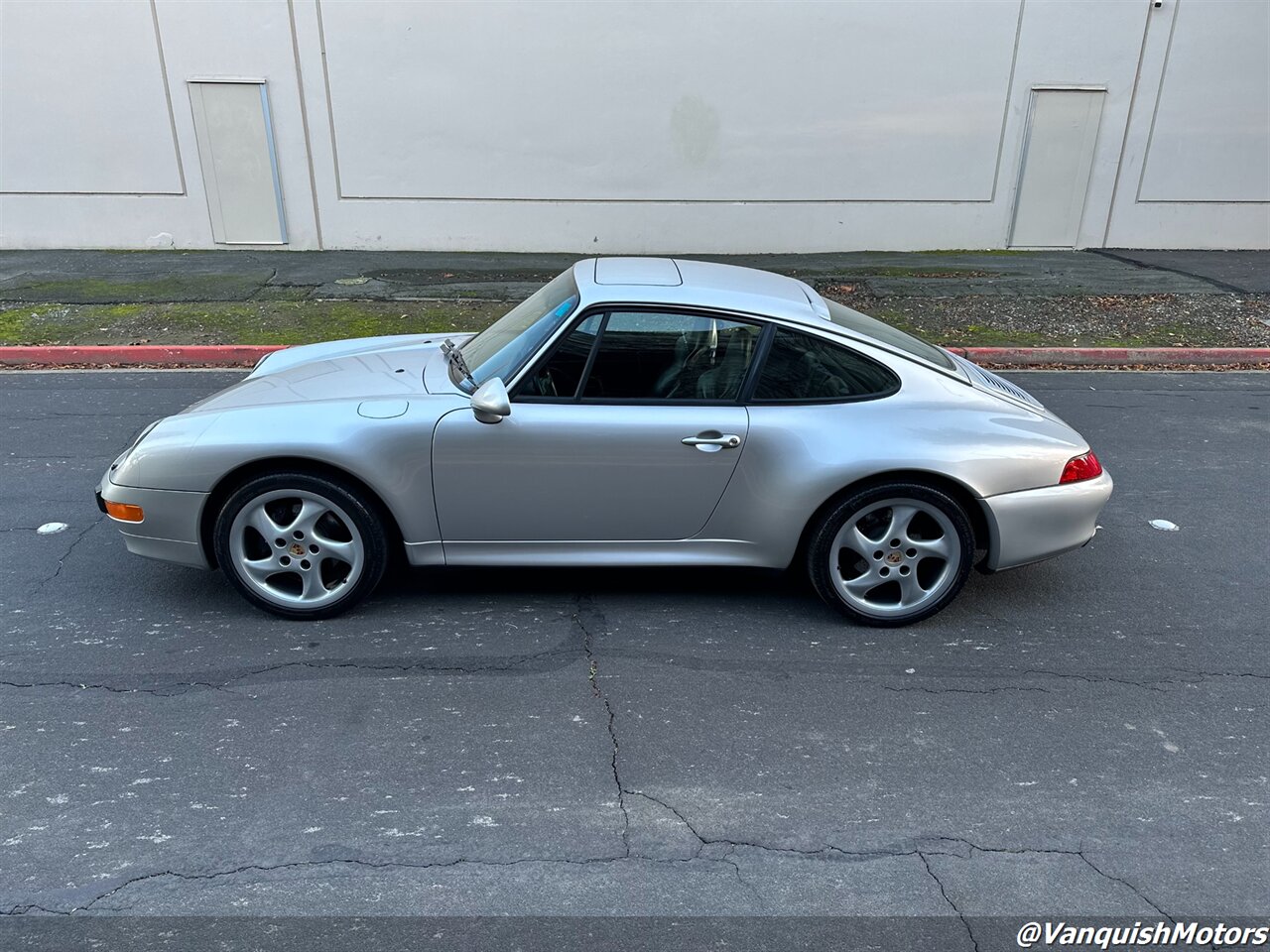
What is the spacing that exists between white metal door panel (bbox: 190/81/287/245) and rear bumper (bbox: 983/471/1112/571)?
40.6ft

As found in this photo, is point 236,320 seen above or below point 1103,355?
above

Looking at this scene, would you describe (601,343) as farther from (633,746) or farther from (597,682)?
(633,746)

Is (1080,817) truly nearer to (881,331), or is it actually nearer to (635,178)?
(881,331)

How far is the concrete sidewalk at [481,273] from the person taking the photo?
444 inches

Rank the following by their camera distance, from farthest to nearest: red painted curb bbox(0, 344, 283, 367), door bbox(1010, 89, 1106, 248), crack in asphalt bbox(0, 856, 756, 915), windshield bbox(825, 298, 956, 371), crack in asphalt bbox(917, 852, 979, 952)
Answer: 1. door bbox(1010, 89, 1106, 248)
2. red painted curb bbox(0, 344, 283, 367)
3. windshield bbox(825, 298, 956, 371)
4. crack in asphalt bbox(0, 856, 756, 915)
5. crack in asphalt bbox(917, 852, 979, 952)

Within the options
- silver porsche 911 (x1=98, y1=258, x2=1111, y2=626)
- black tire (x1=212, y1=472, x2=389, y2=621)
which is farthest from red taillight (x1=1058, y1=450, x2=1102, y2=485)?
black tire (x1=212, y1=472, x2=389, y2=621)

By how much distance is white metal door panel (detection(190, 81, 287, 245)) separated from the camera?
13.1 m

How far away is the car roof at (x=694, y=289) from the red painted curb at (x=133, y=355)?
17.9 ft

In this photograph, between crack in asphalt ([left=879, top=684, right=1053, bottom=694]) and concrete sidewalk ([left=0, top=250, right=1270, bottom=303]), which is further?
concrete sidewalk ([left=0, top=250, right=1270, bottom=303])

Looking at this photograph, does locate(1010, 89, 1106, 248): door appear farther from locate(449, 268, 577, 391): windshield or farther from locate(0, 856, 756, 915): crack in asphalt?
locate(0, 856, 756, 915): crack in asphalt

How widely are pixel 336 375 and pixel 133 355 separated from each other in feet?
18.6

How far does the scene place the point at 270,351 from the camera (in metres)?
9.06

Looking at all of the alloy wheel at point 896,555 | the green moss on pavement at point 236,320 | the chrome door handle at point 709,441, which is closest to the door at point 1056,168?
the green moss on pavement at point 236,320

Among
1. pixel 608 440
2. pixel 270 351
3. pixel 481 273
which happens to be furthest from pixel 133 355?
pixel 608 440
